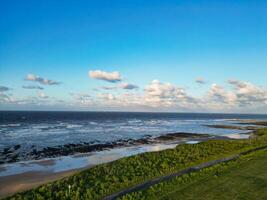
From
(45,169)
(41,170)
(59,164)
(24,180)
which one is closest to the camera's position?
(24,180)

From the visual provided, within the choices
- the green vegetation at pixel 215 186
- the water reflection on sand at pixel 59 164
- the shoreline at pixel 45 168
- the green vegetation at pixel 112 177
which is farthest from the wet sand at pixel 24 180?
the green vegetation at pixel 215 186

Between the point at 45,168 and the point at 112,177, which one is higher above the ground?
the point at 112,177

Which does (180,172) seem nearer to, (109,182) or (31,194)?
(109,182)

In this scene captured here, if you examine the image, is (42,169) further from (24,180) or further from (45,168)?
(24,180)

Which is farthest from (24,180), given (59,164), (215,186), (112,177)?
(215,186)

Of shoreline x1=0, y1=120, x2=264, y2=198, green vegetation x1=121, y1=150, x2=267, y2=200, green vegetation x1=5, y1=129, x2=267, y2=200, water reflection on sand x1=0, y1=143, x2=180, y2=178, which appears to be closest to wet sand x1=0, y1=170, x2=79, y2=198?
shoreline x1=0, y1=120, x2=264, y2=198

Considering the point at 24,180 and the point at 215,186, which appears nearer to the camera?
the point at 215,186

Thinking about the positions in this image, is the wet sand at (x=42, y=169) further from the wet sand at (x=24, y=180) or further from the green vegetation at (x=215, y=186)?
the green vegetation at (x=215, y=186)

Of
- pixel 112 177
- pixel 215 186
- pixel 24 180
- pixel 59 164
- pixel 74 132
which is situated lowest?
pixel 24 180
